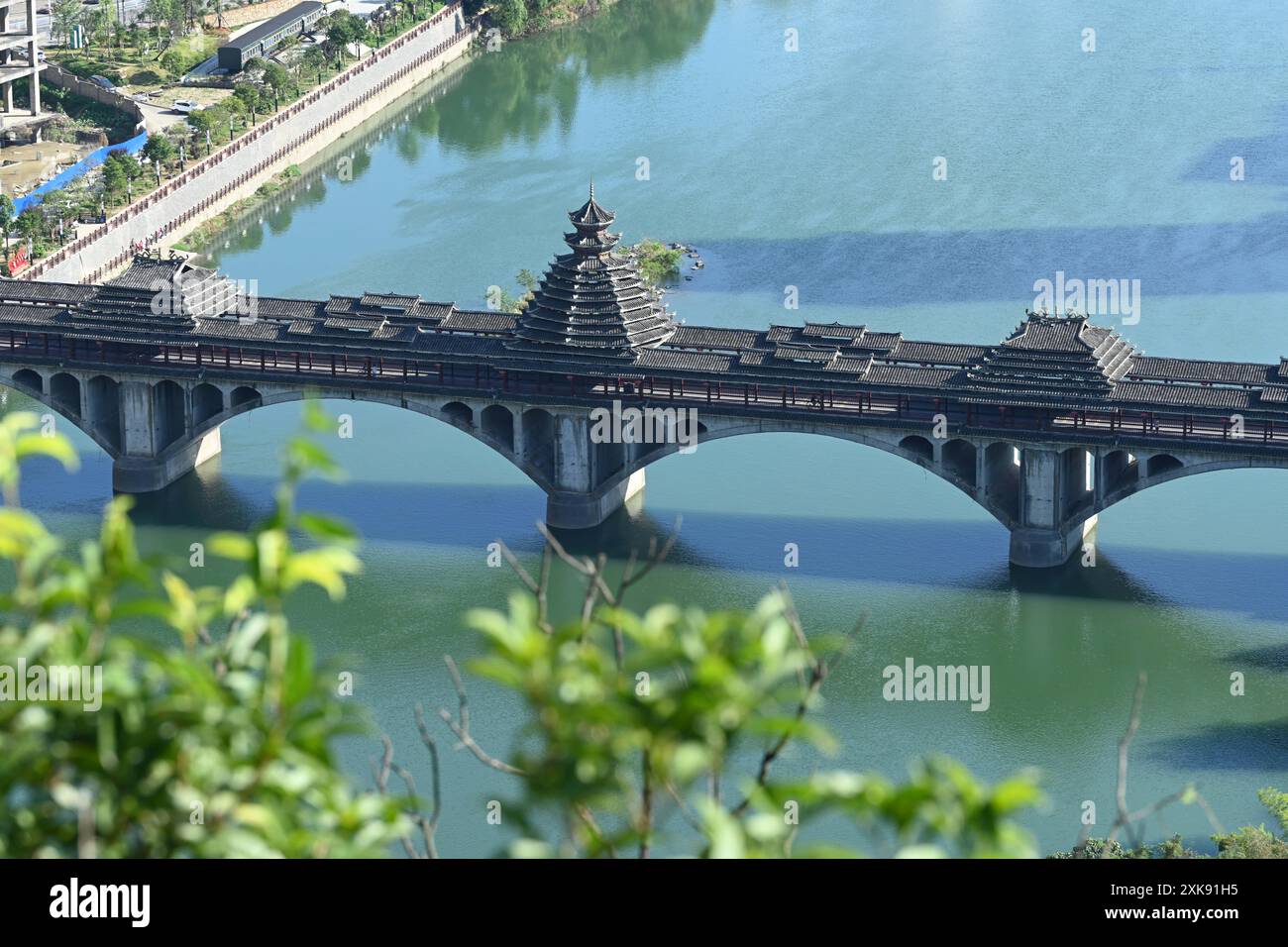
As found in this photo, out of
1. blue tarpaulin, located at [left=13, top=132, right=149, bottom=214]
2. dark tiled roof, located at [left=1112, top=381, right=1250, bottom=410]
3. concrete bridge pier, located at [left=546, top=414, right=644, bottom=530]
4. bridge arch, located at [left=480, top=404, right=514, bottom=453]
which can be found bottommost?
concrete bridge pier, located at [left=546, top=414, right=644, bottom=530]

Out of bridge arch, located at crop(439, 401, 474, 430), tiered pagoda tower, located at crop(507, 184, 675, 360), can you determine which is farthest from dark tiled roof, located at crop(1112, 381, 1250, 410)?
bridge arch, located at crop(439, 401, 474, 430)

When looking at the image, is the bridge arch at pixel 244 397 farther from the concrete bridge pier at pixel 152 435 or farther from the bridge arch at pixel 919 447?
the bridge arch at pixel 919 447

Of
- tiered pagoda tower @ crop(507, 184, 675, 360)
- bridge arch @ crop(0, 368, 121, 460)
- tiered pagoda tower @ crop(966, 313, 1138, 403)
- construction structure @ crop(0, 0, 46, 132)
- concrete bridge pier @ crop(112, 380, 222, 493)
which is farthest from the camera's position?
construction structure @ crop(0, 0, 46, 132)

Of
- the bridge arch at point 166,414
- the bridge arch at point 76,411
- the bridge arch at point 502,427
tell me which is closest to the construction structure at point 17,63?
the bridge arch at point 76,411

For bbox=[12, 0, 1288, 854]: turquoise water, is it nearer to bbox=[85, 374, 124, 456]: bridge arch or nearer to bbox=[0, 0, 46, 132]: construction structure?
bbox=[85, 374, 124, 456]: bridge arch

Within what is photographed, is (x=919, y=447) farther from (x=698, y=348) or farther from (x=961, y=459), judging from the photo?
(x=698, y=348)

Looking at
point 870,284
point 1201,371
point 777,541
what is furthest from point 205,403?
point 870,284
